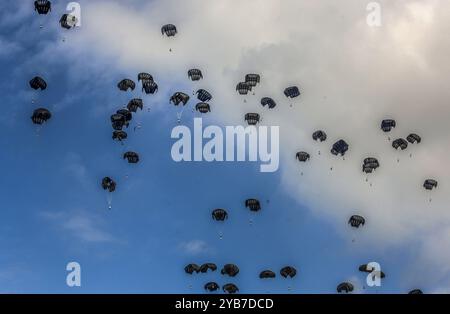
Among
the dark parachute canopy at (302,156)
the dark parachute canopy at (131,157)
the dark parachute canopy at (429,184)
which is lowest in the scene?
the dark parachute canopy at (429,184)

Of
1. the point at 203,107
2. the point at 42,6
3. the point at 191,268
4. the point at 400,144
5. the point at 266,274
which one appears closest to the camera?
the point at 42,6

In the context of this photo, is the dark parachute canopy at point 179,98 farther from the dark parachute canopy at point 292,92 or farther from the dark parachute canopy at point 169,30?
the dark parachute canopy at point 292,92

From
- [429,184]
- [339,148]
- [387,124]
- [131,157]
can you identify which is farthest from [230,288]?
[429,184]

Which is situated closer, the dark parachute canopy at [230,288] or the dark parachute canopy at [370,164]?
the dark parachute canopy at [230,288]

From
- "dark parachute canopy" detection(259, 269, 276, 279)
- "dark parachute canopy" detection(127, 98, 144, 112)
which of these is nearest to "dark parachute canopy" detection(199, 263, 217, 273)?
"dark parachute canopy" detection(259, 269, 276, 279)

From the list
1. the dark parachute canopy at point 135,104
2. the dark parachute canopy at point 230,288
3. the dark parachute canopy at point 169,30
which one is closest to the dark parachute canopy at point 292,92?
the dark parachute canopy at point 169,30

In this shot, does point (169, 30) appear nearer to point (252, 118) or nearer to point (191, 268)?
Answer: point (252, 118)
